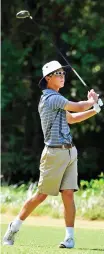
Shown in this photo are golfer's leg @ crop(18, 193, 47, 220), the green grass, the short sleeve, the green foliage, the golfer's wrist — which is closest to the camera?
the green grass

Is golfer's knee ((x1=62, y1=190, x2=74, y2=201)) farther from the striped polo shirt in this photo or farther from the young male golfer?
the striped polo shirt

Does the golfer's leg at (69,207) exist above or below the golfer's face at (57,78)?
below

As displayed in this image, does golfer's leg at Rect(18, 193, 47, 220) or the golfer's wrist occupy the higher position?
the golfer's wrist

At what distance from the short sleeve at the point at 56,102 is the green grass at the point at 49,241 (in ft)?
3.83

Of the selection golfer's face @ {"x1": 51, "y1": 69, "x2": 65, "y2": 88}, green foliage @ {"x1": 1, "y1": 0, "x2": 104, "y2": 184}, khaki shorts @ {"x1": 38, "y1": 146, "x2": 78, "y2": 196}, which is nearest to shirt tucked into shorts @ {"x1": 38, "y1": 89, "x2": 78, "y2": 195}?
khaki shorts @ {"x1": 38, "y1": 146, "x2": 78, "y2": 196}

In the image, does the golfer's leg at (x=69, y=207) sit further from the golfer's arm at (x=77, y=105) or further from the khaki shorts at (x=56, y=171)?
the golfer's arm at (x=77, y=105)

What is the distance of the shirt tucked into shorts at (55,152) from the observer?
6395 millimetres

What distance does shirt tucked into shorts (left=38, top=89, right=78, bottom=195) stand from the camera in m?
6.39

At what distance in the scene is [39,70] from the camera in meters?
20.3

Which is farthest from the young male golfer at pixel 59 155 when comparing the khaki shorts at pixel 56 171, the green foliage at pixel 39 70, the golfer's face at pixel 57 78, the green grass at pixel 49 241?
the green foliage at pixel 39 70

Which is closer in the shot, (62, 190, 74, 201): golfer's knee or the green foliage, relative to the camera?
(62, 190, 74, 201): golfer's knee

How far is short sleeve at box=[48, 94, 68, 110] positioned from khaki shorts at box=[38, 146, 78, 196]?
0.36m

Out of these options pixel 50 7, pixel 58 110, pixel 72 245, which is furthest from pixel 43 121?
pixel 50 7

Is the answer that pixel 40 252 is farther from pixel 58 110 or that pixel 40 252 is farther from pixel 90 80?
pixel 90 80
